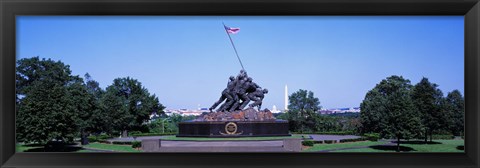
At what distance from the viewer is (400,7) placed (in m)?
4.78

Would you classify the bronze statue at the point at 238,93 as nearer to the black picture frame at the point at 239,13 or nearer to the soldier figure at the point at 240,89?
the soldier figure at the point at 240,89

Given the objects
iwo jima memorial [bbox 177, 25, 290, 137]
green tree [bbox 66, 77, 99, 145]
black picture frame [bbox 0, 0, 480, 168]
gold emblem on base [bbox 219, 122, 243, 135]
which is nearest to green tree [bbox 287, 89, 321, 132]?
iwo jima memorial [bbox 177, 25, 290, 137]

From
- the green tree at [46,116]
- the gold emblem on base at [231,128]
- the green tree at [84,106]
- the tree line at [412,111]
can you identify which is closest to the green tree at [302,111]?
the tree line at [412,111]

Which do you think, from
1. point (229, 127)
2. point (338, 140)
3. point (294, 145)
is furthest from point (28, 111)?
point (338, 140)

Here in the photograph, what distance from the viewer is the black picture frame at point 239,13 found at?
188 inches

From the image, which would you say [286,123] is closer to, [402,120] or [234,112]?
[234,112]

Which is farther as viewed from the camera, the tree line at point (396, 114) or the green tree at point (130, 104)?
the green tree at point (130, 104)

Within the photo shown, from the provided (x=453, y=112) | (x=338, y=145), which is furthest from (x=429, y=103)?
(x=338, y=145)

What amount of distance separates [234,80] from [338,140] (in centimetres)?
617

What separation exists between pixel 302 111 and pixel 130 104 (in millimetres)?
11894

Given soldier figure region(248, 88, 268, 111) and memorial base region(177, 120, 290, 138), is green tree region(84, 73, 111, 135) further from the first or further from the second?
soldier figure region(248, 88, 268, 111)

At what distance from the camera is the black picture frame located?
479cm

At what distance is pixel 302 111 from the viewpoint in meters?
32.6

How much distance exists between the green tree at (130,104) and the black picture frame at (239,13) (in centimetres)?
2358
